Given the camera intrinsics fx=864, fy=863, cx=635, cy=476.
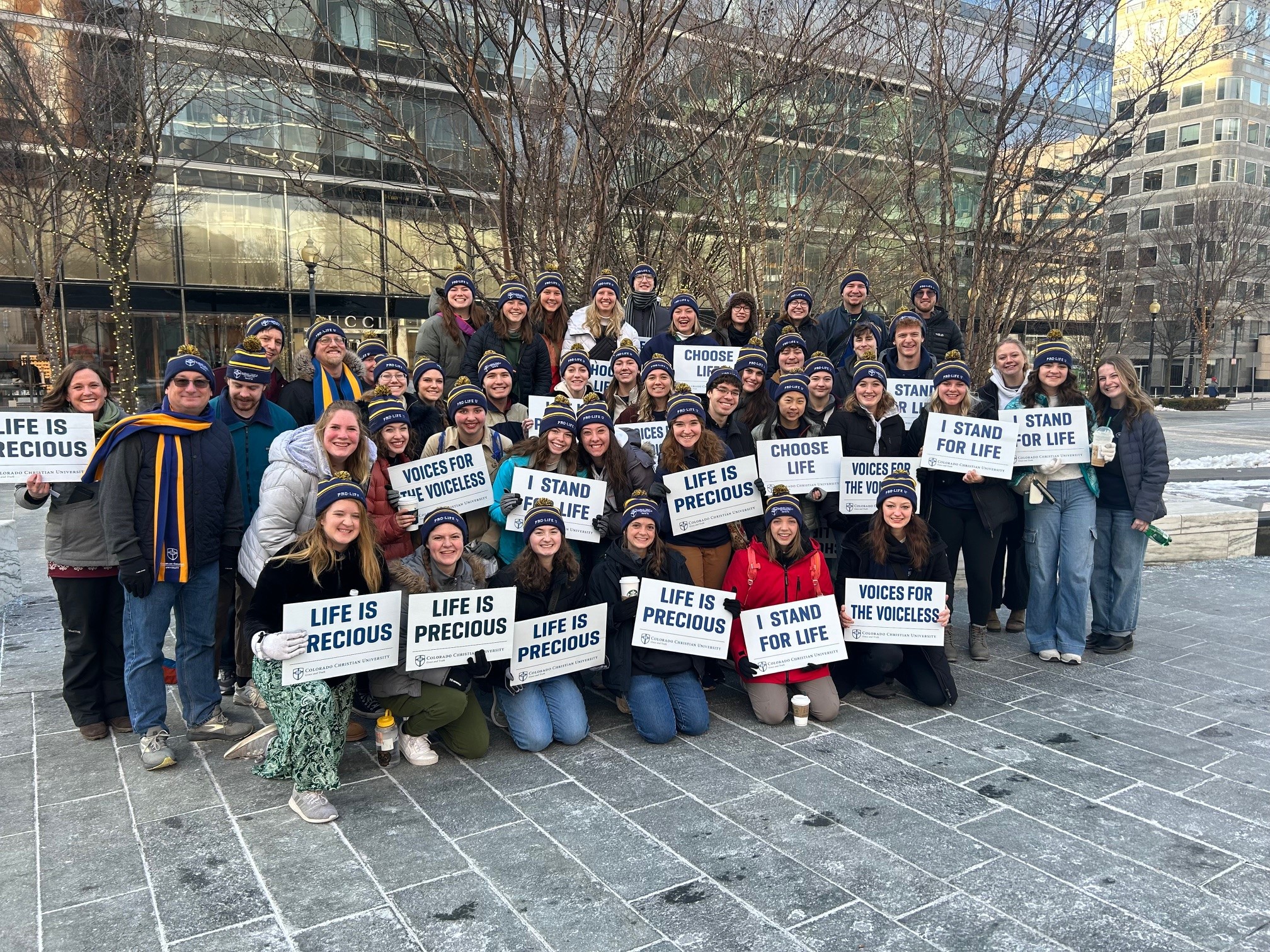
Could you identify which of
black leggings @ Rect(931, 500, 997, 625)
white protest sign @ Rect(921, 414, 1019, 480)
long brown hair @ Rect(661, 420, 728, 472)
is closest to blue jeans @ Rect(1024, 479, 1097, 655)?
black leggings @ Rect(931, 500, 997, 625)

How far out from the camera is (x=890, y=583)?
5812 millimetres

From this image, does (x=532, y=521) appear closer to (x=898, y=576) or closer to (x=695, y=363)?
(x=898, y=576)

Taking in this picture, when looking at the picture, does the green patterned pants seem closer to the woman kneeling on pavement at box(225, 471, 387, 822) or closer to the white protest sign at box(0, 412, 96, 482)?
the woman kneeling on pavement at box(225, 471, 387, 822)

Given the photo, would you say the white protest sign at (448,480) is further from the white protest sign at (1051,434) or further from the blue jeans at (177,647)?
the white protest sign at (1051,434)

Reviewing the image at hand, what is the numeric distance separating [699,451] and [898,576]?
1.62 metres

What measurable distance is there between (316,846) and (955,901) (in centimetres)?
282

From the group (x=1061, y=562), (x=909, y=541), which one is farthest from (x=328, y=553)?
(x=1061, y=562)

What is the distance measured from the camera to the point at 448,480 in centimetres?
590

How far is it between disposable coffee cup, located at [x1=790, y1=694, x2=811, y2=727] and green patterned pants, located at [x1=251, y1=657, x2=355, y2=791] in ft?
8.99

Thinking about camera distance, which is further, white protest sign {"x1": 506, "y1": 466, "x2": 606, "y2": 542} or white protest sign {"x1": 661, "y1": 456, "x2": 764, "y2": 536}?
white protest sign {"x1": 661, "y1": 456, "x2": 764, "y2": 536}

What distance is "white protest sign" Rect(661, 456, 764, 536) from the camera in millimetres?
6012

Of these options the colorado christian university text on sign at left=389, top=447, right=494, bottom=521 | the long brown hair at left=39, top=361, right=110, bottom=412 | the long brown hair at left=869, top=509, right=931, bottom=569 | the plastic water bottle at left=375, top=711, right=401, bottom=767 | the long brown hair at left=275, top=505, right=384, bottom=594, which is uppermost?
the long brown hair at left=39, top=361, right=110, bottom=412

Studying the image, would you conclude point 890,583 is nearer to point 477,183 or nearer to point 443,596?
point 443,596

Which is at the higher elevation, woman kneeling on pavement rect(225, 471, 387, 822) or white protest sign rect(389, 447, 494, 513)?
white protest sign rect(389, 447, 494, 513)
